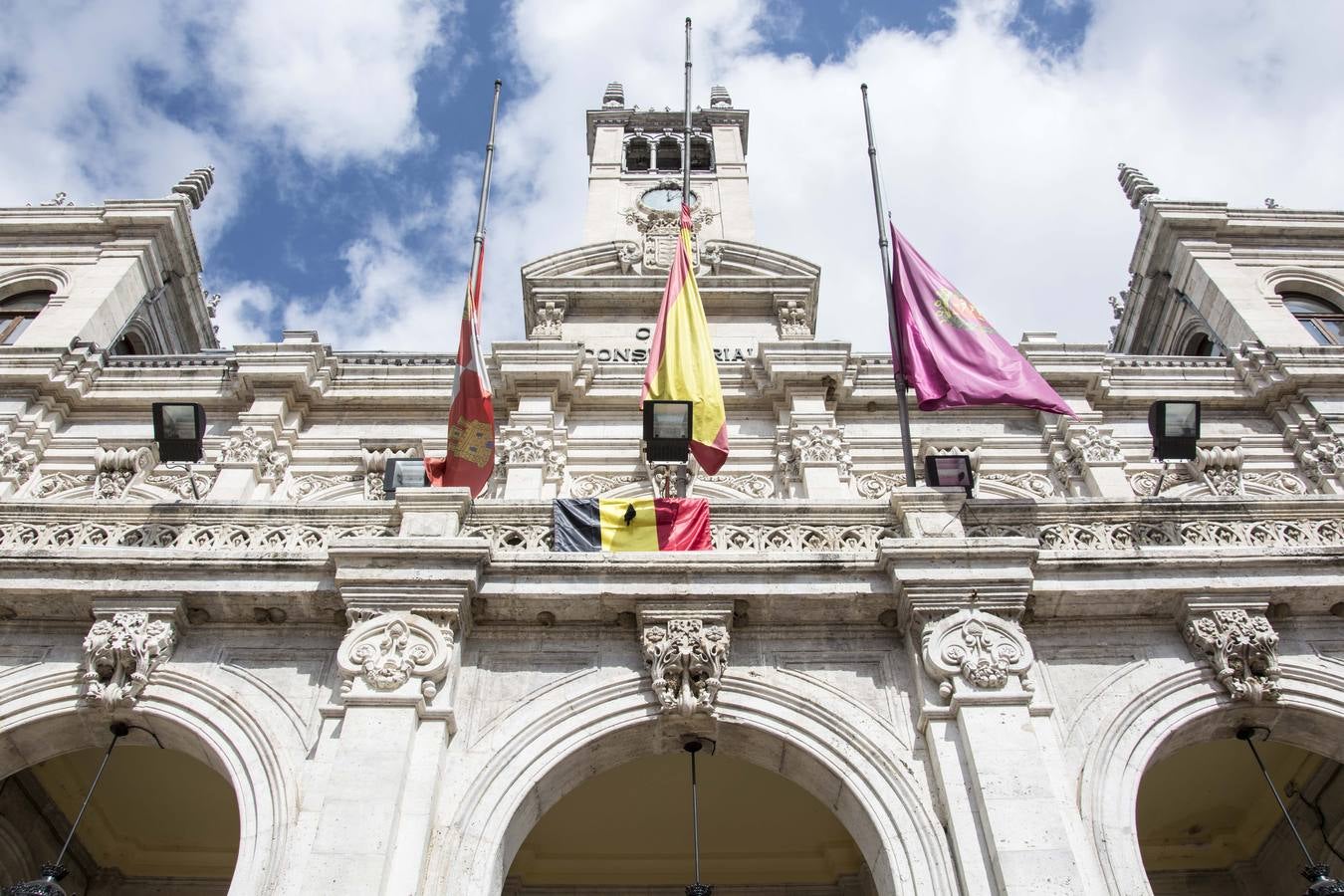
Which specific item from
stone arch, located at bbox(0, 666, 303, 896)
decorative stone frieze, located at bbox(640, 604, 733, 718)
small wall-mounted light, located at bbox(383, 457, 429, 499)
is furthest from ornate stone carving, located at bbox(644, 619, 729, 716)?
small wall-mounted light, located at bbox(383, 457, 429, 499)

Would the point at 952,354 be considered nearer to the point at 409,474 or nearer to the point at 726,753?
the point at 726,753

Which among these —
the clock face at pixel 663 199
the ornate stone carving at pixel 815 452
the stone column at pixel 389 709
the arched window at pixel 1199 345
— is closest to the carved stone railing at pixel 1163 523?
the stone column at pixel 389 709

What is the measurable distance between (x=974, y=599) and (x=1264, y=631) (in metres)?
3.01

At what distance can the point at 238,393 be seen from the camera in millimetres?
20891

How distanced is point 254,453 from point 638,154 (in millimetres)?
16723

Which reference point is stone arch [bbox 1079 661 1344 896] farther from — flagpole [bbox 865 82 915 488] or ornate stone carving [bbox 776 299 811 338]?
ornate stone carving [bbox 776 299 811 338]

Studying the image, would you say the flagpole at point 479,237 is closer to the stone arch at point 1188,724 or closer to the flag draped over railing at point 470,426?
the flag draped over railing at point 470,426

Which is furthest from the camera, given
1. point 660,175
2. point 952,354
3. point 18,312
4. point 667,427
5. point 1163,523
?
point 660,175

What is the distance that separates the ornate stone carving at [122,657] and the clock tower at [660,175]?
52.4 ft

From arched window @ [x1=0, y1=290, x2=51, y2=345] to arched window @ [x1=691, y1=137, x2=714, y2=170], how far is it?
17.2 meters

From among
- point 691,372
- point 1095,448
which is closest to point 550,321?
point 691,372

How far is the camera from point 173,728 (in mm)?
10836

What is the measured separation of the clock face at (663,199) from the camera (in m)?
27.8

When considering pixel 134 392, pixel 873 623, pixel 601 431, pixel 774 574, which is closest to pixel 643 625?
pixel 774 574
